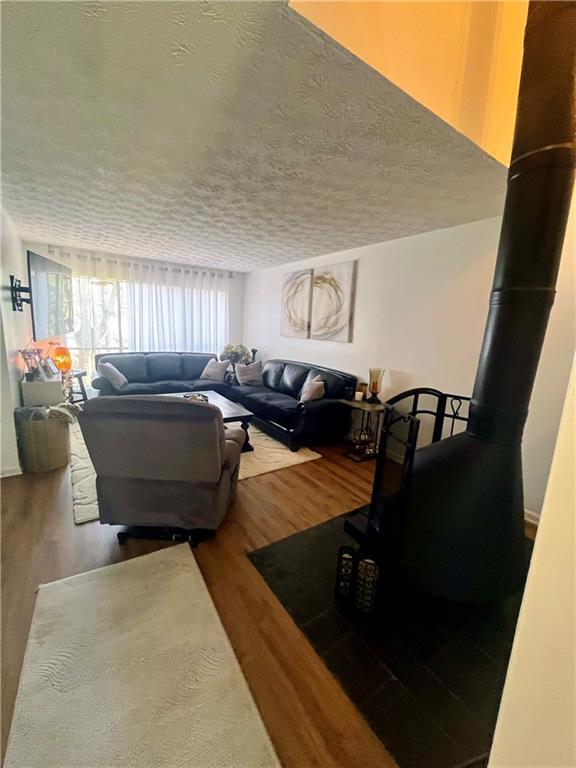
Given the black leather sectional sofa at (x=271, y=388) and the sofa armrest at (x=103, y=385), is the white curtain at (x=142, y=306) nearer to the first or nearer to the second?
the black leather sectional sofa at (x=271, y=388)

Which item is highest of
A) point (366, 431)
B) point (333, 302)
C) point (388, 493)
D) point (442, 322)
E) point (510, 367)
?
point (333, 302)

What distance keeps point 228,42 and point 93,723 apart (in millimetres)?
2416

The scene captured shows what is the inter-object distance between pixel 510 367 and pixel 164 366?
4915mm

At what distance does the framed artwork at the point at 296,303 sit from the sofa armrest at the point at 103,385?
2734 mm

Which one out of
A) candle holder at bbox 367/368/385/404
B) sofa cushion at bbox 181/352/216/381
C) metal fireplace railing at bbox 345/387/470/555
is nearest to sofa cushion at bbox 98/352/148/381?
sofa cushion at bbox 181/352/216/381

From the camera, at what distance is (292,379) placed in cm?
453

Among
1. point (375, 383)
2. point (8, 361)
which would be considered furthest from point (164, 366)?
point (375, 383)

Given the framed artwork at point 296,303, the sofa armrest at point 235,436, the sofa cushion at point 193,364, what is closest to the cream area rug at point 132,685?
the sofa armrest at point 235,436

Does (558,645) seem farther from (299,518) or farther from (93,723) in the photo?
(299,518)

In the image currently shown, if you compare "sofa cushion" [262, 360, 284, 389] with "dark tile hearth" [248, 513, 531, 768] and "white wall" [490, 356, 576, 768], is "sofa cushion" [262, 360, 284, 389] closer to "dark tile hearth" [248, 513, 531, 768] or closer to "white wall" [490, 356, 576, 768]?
"dark tile hearth" [248, 513, 531, 768]

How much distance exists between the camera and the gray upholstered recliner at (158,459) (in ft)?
5.73

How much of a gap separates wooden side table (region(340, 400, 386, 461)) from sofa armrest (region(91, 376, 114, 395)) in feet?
10.8

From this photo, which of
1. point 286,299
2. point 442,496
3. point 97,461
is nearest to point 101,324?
point 286,299

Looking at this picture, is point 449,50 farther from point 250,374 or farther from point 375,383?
point 250,374
